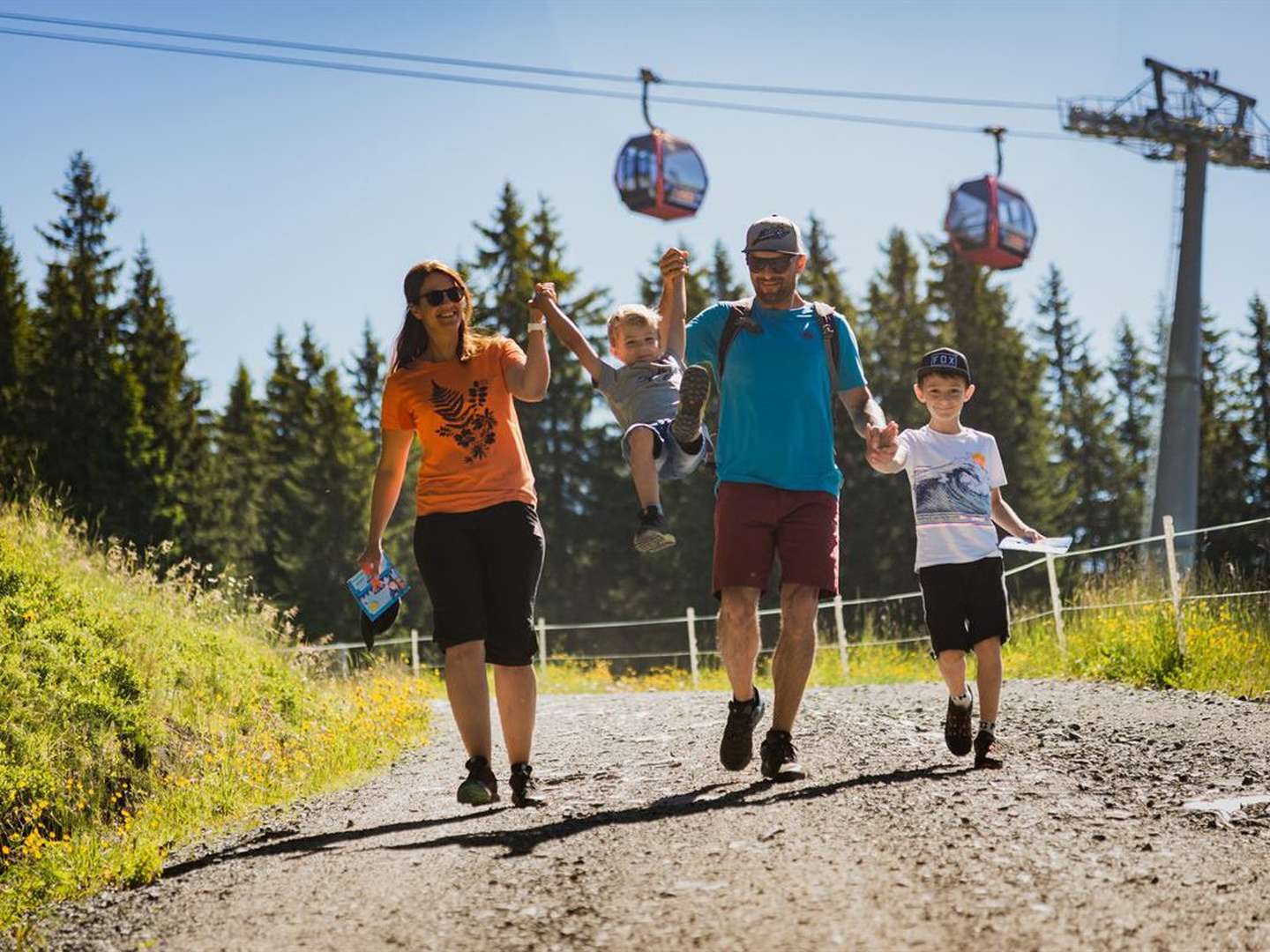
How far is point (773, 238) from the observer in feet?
17.6

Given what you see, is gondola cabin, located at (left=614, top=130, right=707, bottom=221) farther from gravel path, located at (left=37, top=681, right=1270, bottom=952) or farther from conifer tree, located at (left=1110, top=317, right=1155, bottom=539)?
conifer tree, located at (left=1110, top=317, right=1155, bottom=539)

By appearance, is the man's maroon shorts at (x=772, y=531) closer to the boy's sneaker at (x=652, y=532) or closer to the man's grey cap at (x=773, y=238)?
the boy's sneaker at (x=652, y=532)

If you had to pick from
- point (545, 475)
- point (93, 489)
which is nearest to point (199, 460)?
point (93, 489)

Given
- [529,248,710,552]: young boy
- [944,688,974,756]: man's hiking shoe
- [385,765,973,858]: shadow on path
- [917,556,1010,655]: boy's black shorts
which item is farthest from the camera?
[917,556,1010,655]: boy's black shorts

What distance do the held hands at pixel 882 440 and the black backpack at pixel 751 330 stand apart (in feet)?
0.64

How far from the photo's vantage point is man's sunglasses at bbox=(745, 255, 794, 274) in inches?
212

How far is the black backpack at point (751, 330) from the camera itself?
5.38 metres

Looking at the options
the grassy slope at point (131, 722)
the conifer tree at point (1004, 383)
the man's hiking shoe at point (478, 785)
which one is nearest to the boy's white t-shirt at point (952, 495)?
the man's hiking shoe at point (478, 785)

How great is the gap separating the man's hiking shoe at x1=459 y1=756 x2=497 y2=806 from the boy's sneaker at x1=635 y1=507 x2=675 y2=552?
101cm

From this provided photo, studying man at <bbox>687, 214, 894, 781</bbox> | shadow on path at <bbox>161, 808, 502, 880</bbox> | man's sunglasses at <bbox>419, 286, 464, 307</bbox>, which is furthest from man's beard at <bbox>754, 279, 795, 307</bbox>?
shadow on path at <bbox>161, 808, 502, 880</bbox>

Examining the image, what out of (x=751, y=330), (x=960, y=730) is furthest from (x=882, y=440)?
(x=960, y=730)

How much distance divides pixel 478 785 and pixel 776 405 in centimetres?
178

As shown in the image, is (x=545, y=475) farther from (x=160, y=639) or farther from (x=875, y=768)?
(x=875, y=768)

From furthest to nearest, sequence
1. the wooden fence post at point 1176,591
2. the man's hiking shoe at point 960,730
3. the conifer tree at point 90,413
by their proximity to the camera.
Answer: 1. the conifer tree at point 90,413
2. the wooden fence post at point 1176,591
3. the man's hiking shoe at point 960,730
